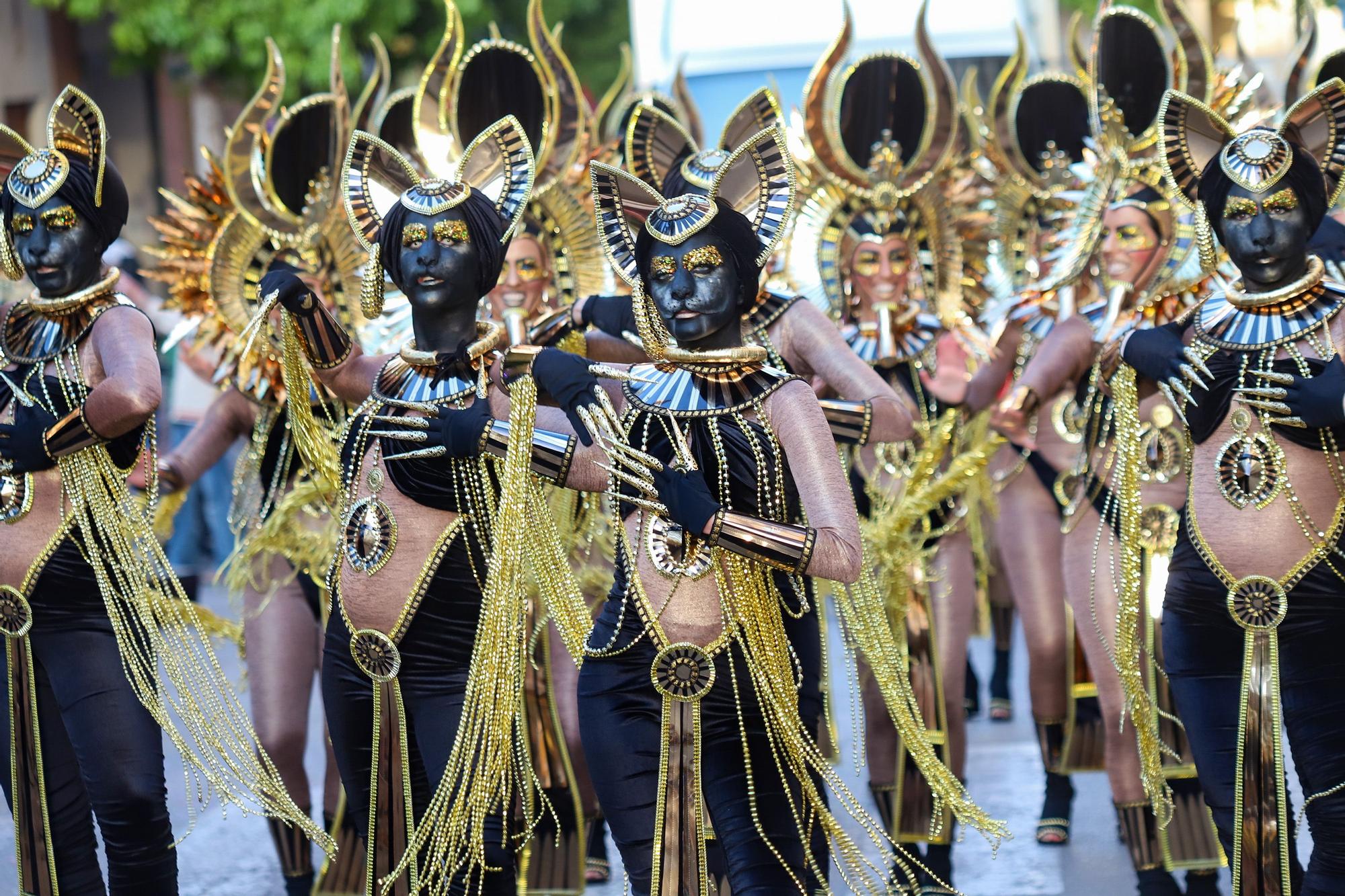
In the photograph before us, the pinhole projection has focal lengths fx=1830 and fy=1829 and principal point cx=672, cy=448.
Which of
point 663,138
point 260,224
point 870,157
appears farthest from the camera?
point 870,157

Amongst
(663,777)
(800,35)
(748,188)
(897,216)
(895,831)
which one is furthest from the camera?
(800,35)

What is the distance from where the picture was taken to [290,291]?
156 inches

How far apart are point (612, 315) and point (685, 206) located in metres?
1.07

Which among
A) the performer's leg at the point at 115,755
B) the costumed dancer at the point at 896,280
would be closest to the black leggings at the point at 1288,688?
the costumed dancer at the point at 896,280

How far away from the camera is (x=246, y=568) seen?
17.0ft

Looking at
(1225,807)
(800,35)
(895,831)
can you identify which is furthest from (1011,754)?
(800,35)

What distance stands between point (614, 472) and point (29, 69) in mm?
14152

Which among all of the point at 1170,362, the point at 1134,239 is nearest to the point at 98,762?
the point at 1170,362

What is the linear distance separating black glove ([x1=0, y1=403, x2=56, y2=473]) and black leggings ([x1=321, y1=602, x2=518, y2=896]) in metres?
0.77

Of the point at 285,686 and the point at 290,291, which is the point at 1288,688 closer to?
the point at 290,291

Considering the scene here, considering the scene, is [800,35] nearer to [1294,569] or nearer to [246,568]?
[246,568]

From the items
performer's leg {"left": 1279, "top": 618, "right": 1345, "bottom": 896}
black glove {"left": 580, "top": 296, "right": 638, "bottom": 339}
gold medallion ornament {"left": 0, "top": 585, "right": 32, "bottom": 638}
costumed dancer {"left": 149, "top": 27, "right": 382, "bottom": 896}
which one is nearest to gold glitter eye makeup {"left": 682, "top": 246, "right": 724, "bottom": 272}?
black glove {"left": 580, "top": 296, "right": 638, "bottom": 339}

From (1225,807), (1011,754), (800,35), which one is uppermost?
(800,35)

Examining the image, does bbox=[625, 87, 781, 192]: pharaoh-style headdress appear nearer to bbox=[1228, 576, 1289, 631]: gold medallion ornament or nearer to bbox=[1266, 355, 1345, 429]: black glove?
bbox=[1266, 355, 1345, 429]: black glove
